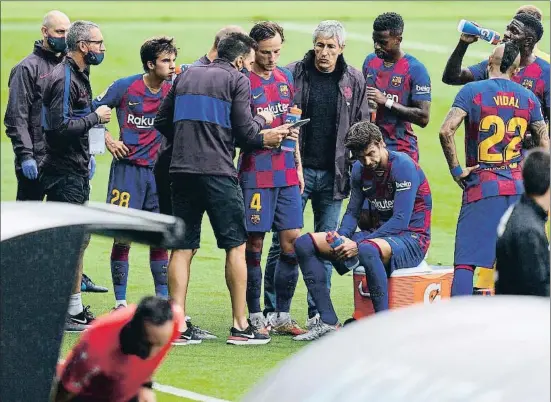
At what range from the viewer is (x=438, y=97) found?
2227 centimetres

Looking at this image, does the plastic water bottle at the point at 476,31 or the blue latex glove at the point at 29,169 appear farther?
the blue latex glove at the point at 29,169

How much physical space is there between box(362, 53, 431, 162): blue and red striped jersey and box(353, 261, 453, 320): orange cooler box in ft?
4.24

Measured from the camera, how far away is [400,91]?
36.7 feet

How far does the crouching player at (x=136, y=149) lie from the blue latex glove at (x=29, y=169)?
2.67 feet

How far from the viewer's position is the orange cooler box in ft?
32.9

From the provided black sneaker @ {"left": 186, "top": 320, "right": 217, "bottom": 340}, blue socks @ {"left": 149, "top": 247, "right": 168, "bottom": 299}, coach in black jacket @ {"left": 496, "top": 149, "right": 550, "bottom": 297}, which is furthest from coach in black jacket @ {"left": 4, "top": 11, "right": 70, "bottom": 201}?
coach in black jacket @ {"left": 496, "top": 149, "right": 550, "bottom": 297}

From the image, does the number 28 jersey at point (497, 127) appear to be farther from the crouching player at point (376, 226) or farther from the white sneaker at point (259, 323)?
the white sneaker at point (259, 323)

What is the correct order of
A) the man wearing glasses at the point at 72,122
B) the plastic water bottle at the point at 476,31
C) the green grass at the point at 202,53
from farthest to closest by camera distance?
the plastic water bottle at the point at 476,31, the man wearing glasses at the point at 72,122, the green grass at the point at 202,53

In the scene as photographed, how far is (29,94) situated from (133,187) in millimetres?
1393

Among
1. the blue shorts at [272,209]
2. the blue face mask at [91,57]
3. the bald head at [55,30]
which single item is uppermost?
the bald head at [55,30]

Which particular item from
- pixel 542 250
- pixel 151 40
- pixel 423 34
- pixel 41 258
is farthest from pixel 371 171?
pixel 423 34

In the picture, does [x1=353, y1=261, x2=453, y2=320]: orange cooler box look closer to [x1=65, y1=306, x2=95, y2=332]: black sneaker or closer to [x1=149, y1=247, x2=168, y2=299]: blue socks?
[x1=149, y1=247, x2=168, y2=299]: blue socks

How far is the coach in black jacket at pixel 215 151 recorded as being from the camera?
381 inches

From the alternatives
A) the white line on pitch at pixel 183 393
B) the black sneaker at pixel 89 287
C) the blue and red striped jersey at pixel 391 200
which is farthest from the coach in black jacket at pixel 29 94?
the white line on pitch at pixel 183 393
